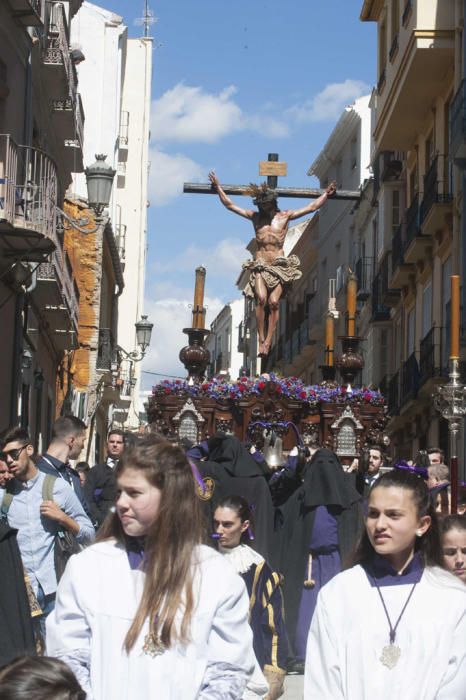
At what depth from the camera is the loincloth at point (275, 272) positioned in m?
15.7

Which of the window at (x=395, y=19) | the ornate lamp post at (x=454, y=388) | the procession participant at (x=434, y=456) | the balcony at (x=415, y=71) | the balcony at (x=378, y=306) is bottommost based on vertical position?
the procession participant at (x=434, y=456)

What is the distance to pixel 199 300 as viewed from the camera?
15.1 meters

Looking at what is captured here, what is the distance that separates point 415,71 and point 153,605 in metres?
21.9

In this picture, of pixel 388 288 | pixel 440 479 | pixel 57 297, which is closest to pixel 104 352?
pixel 388 288

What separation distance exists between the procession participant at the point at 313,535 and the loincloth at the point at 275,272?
4.61 meters

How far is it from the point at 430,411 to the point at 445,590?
73.0 ft

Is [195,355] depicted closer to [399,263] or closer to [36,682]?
[36,682]

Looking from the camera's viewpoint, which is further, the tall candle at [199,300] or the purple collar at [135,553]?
the tall candle at [199,300]

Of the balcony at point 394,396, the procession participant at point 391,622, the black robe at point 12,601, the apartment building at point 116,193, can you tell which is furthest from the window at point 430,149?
the procession participant at point 391,622

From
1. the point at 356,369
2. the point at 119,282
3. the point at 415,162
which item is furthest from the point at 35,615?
the point at 119,282

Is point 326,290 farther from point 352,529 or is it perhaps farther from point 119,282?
point 352,529

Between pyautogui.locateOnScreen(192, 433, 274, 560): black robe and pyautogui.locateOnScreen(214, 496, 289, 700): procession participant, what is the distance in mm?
2567

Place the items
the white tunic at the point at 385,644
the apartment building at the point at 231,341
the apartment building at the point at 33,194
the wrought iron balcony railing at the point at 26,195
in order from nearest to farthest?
the white tunic at the point at 385,644 → the wrought iron balcony railing at the point at 26,195 → the apartment building at the point at 33,194 → the apartment building at the point at 231,341

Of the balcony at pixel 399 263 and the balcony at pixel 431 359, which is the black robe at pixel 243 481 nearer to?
the balcony at pixel 431 359
